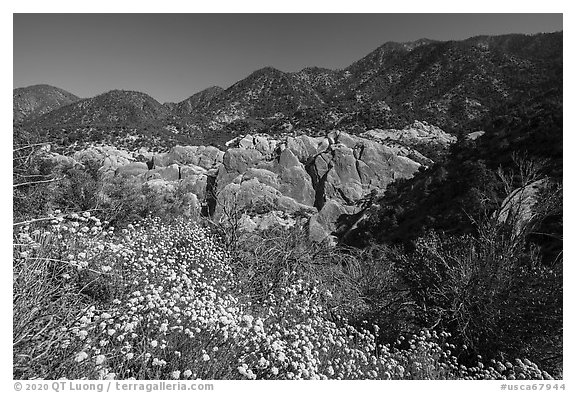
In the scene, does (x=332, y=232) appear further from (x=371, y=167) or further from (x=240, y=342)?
(x=240, y=342)

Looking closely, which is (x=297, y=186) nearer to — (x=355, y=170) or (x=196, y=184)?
(x=355, y=170)

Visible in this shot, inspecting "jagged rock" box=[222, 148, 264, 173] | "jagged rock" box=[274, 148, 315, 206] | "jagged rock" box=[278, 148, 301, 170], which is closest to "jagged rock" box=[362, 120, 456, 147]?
"jagged rock" box=[278, 148, 301, 170]

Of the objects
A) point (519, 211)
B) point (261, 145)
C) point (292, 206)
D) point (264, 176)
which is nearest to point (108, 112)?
point (261, 145)

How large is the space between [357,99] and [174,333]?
60737 millimetres

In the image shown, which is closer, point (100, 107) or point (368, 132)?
point (368, 132)

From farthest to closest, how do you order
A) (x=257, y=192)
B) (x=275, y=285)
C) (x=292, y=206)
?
(x=292, y=206)
(x=257, y=192)
(x=275, y=285)

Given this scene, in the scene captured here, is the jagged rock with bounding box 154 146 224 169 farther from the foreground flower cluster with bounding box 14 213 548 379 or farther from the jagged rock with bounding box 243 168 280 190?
the foreground flower cluster with bounding box 14 213 548 379

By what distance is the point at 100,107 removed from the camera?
64.9 metres

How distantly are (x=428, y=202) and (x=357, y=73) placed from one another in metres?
62.1

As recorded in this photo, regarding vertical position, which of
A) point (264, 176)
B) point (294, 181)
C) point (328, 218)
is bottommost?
point (328, 218)

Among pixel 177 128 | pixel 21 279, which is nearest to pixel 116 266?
pixel 21 279

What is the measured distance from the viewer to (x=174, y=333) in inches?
A: 99.2

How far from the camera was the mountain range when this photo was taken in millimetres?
48469

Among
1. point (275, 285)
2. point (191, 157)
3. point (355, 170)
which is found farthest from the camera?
point (191, 157)
